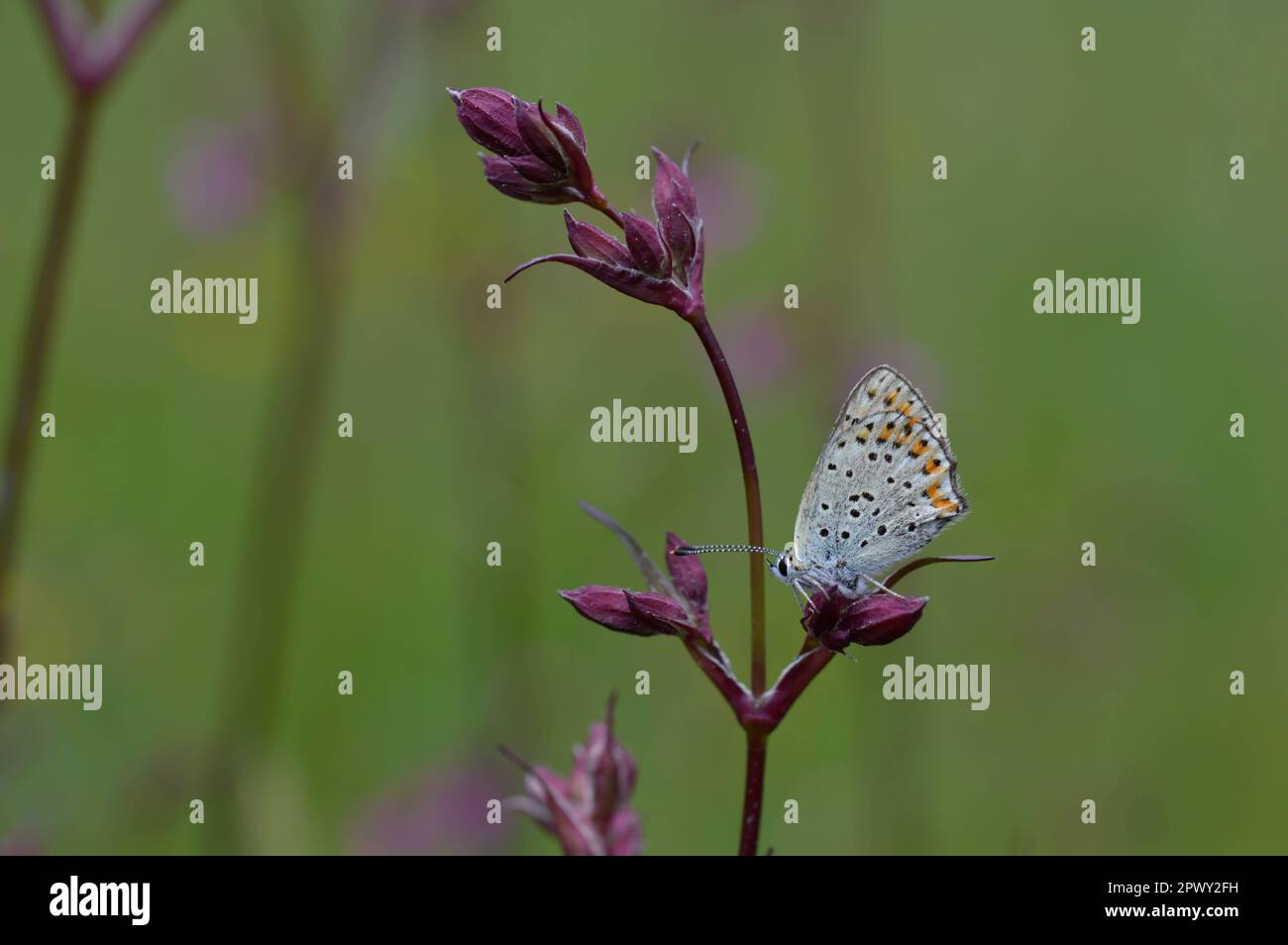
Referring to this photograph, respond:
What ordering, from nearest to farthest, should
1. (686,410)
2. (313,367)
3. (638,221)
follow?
(638,221)
(313,367)
(686,410)

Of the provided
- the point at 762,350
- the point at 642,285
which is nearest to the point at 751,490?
the point at 642,285

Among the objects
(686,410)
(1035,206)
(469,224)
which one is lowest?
(686,410)

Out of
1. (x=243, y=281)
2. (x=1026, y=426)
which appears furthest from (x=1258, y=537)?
(x=243, y=281)

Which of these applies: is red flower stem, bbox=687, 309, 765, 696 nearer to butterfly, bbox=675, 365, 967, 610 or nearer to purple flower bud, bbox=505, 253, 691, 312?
purple flower bud, bbox=505, 253, 691, 312

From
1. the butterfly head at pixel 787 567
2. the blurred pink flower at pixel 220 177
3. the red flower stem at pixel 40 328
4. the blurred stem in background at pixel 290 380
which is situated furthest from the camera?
the blurred pink flower at pixel 220 177

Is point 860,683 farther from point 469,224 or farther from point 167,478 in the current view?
point 167,478

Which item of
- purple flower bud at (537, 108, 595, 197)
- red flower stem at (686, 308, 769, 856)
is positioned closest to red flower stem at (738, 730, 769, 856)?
red flower stem at (686, 308, 769, 856)

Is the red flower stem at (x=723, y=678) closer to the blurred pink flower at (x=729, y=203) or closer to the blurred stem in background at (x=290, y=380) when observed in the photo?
the blurred stem in background at (x=290, y=380)

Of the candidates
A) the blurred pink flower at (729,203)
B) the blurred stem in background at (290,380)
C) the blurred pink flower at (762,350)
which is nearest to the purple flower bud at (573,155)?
the blurred stem in background at (290,380)
